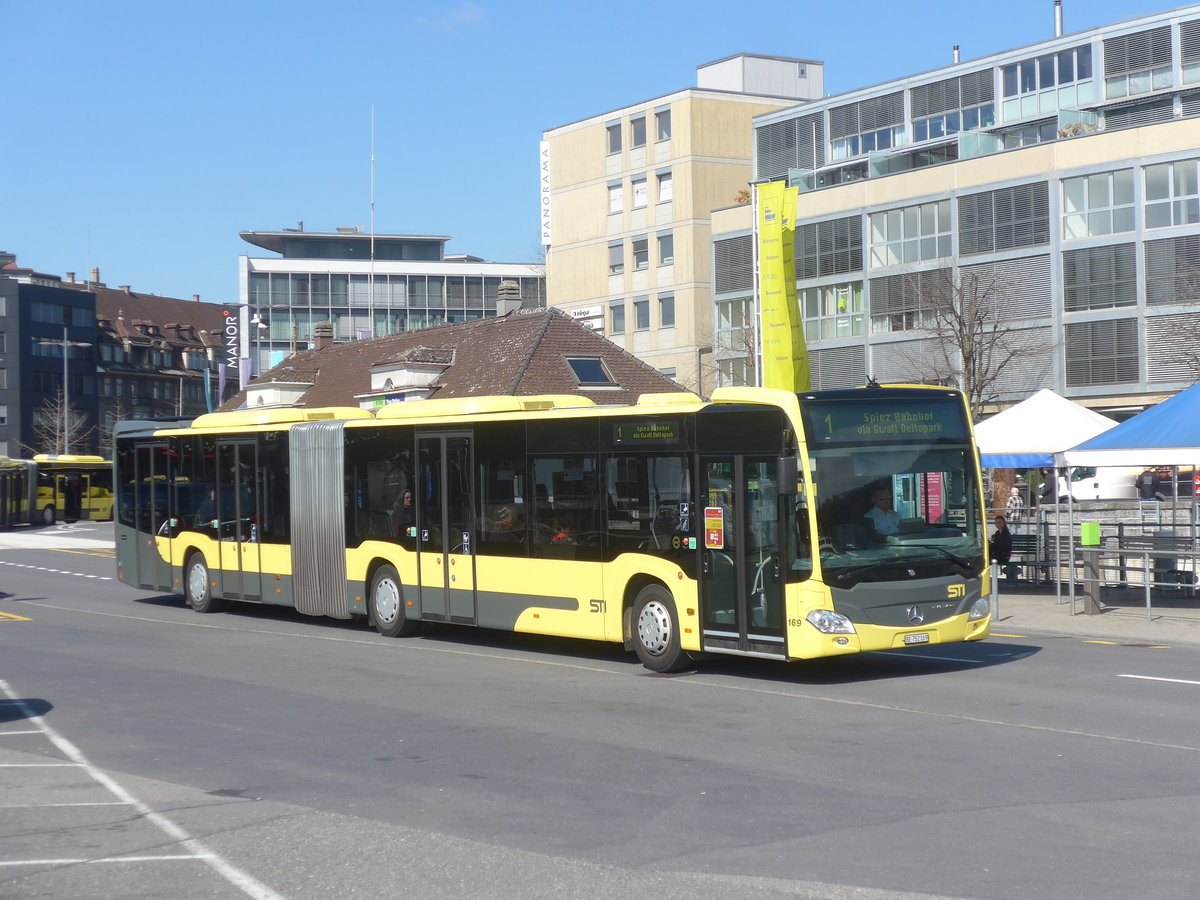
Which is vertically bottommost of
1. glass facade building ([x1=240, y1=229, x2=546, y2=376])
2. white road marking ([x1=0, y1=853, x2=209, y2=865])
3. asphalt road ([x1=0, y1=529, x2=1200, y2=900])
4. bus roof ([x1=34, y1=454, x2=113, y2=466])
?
asphalt road ([x1=0, y1=529, x2=1200, y2=900])

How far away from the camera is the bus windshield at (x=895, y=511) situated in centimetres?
1393

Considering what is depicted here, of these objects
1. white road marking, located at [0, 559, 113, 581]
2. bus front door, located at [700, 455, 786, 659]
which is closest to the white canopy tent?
bus front door, located at [700, 455, 786, 659]

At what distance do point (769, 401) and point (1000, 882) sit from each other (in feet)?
26.2

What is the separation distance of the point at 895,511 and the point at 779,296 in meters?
12.4

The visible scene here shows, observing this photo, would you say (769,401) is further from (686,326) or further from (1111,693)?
(686,326)

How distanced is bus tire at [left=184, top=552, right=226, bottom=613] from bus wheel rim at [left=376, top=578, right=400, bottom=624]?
5104 mm

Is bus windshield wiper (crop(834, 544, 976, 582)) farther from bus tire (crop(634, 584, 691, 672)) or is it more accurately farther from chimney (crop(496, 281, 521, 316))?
chimney (crop(496, 281, 521, 316))

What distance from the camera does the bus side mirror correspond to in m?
13.8

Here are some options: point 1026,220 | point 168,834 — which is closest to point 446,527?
point 168,834

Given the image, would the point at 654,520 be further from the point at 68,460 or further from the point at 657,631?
the point at 68,460

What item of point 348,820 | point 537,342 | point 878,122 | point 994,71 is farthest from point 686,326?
point 348,820

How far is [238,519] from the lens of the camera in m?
22.9

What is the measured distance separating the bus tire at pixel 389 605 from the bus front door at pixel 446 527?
1.96ft

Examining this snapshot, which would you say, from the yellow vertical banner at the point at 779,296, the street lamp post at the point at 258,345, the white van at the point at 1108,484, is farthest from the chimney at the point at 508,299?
the street lamp post at the point at 258,345
